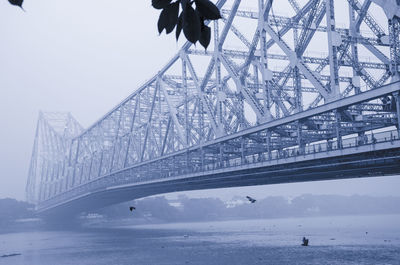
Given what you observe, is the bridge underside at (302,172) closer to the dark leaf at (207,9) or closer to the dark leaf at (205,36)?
→ the dark leaf at (205,36)

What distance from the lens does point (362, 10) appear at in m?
29.7

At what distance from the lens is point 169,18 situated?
3.00m

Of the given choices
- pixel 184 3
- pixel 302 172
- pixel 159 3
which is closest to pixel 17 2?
pixel 159 3

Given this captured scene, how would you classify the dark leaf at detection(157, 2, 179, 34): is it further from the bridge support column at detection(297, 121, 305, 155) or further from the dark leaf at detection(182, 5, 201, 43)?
the bridge support column at detection(297, 121, 305, 155)

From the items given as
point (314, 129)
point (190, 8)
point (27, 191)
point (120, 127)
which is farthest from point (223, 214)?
point (190, 8)

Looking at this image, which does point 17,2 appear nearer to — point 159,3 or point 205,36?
point 159,3

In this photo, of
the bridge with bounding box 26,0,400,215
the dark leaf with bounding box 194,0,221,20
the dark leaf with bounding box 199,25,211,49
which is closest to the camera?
the dark leaf with bounding box 194,0,221,20

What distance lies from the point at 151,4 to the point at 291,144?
38.9 meters

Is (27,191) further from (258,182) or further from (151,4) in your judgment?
(151,4)

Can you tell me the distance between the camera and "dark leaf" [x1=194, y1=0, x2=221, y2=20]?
2.90 metres

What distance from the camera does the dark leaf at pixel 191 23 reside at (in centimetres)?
294

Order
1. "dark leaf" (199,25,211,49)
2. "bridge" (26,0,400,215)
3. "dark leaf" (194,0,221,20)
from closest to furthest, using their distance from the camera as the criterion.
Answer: "dark leaf" (194,0,221,20) < "dark leaf" (199,25,211,49) < "bridge" (26,0,400,215)

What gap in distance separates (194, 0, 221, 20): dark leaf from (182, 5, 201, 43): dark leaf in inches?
1.6

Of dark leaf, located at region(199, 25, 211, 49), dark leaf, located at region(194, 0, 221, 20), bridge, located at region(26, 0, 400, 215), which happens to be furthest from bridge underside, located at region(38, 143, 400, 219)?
dark leaf, located at region(194, 0, 221, 20)
